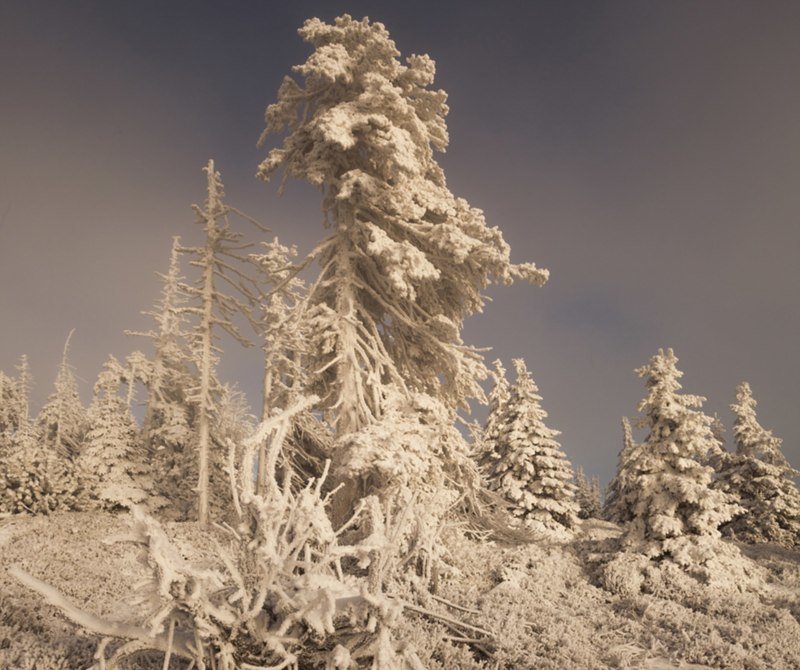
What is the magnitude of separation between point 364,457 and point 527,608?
13.7 feet

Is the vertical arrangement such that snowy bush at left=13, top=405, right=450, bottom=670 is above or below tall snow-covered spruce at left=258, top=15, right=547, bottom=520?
below

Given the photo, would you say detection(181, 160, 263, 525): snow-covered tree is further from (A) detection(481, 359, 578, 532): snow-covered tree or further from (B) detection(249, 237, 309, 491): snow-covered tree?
(A) detection(481, 359, 578, 532): snow-covered tree

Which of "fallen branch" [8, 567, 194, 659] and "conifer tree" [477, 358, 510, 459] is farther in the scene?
"conifer tree" [477, 358, 510, 459]

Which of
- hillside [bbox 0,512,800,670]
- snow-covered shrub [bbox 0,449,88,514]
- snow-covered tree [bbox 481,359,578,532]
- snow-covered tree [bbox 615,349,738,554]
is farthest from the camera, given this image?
snow-covered tree [bbox 481,359,578,532]

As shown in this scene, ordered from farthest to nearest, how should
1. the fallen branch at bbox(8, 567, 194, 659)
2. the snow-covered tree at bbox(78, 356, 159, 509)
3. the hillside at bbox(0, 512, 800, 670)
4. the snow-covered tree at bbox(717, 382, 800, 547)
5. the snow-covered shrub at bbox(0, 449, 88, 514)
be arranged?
the snow-covered tree at bbox(717, 382, 800, 547)
the snow-covered tree at bbox(78, 356, 159, 509)
the snow-covered shrub at bbox(0, 449, 88, 514)
the hillside at bbox(0, 512, 800, 670)
the fallen branch at bbox(8, 567, 194, 659)

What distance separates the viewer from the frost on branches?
11.3m

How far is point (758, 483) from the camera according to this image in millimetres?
27203

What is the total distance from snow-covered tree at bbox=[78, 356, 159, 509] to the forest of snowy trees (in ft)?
0.30

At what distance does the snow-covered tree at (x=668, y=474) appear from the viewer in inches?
507

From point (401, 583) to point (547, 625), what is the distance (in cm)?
258

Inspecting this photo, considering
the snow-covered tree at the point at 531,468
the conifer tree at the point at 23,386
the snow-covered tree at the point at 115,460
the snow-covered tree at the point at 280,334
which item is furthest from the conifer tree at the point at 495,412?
the conifer tree at the point at 23,386

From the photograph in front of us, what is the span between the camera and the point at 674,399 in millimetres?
14562

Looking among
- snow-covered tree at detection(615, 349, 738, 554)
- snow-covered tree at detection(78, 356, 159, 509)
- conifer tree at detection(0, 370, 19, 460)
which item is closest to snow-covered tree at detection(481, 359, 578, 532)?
snow-covered tree at detection(615, 349, 738, 554)

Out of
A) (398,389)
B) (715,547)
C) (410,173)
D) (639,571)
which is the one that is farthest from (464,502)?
(410,173)
